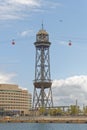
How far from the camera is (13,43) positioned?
11450 centimetres

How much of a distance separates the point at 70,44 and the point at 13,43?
15068mm

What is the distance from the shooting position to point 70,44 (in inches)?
4601
